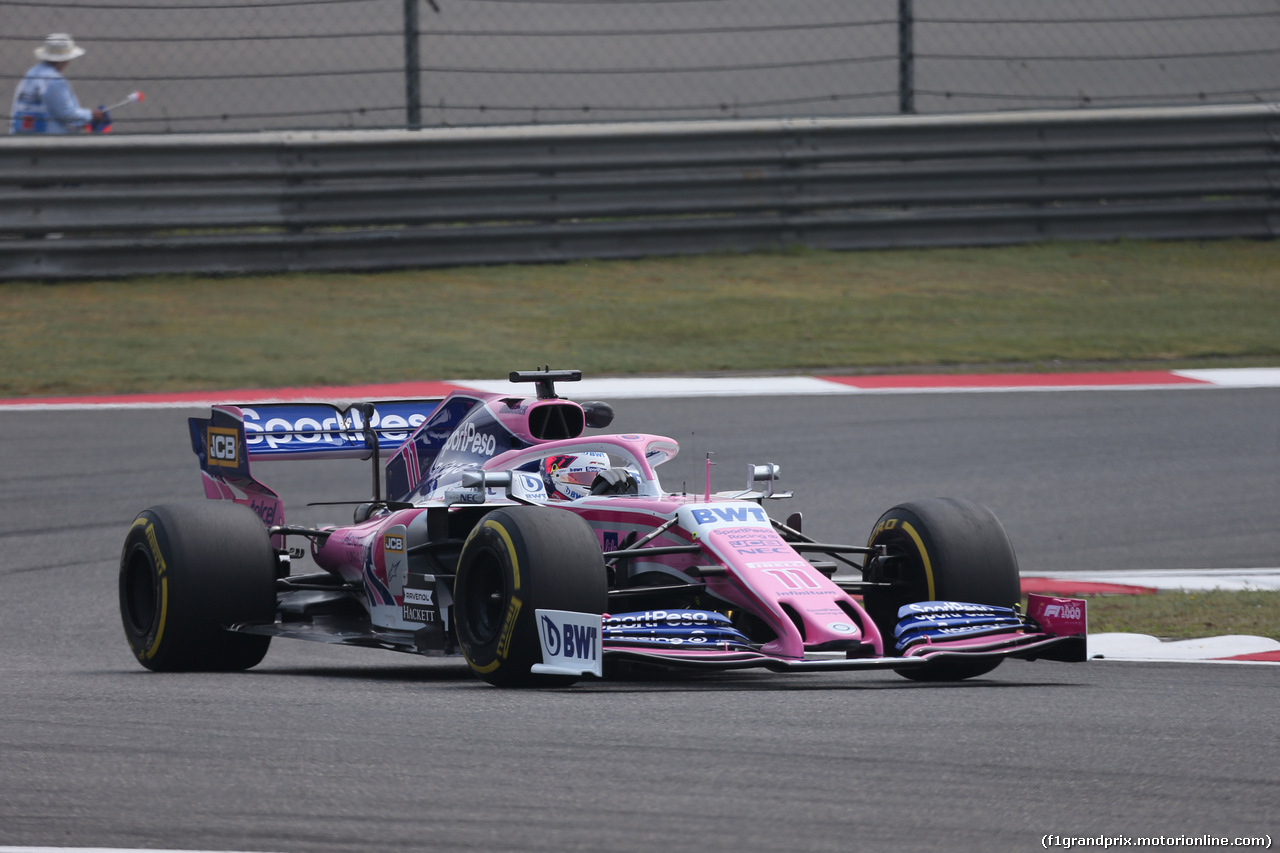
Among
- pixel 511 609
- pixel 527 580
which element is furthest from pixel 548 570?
pixel 511 609

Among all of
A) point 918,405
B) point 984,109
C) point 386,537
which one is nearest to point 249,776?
point 386,537

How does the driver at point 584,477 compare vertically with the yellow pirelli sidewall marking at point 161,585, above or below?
above

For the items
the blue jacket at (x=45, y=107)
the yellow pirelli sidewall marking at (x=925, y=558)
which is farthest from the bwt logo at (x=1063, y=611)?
the blue jacket at (x=45, y=107)

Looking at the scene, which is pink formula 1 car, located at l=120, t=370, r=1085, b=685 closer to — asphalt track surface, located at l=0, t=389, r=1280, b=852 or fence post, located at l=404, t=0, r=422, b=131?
asphalt track surface, located at l=0, t=389, r=1280, b=852

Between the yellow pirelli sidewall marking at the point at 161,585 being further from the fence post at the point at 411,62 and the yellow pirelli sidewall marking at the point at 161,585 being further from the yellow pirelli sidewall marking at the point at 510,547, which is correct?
the fence post at the point at 411,62

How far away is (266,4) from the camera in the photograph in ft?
45.5

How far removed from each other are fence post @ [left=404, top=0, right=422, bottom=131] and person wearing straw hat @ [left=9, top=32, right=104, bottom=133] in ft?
8.62

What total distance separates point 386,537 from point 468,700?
1720 mm

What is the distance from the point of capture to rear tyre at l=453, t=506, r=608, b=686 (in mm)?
5574

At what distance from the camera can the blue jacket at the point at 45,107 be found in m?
15.0

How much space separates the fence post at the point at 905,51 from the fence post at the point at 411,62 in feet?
13.8

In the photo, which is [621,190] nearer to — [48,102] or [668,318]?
[668,318]

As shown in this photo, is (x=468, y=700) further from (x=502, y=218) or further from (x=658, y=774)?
(x=502, y=218)

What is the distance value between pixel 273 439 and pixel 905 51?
898 centimetres
